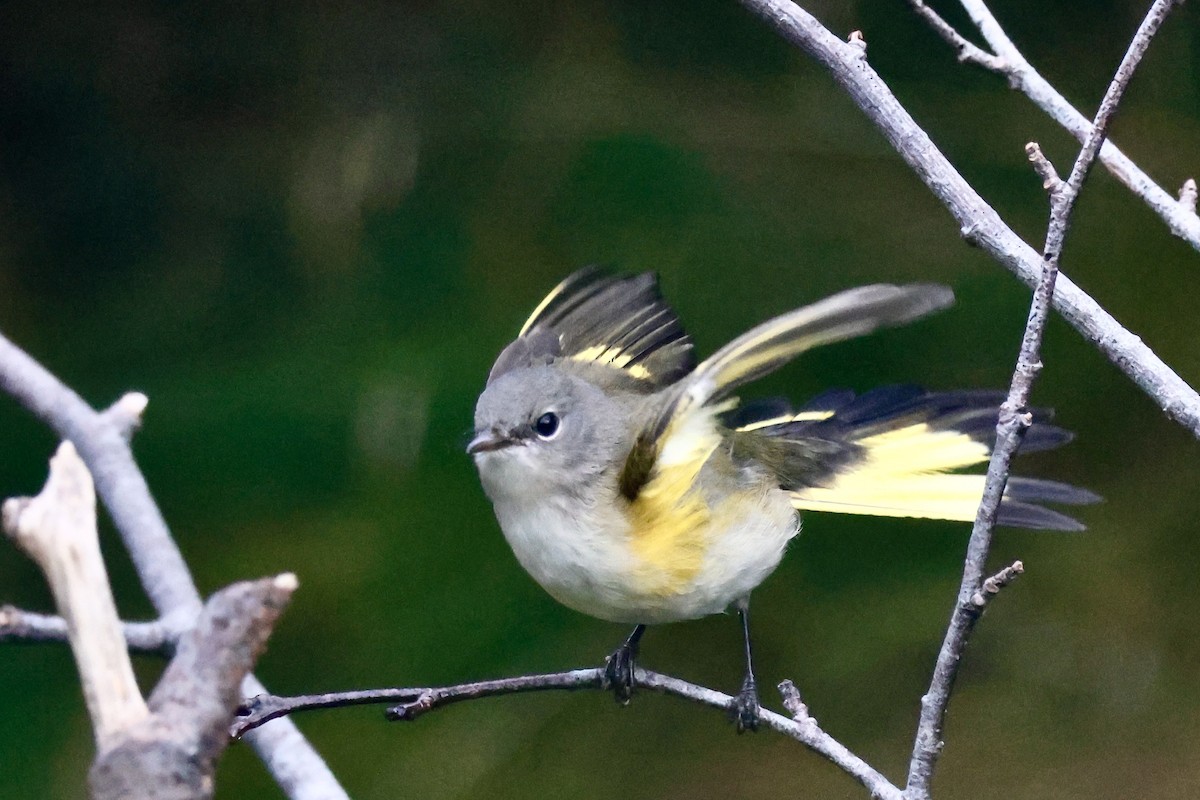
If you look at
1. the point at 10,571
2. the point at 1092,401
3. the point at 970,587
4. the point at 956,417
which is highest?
the point at 1092,401

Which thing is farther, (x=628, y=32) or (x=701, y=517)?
(x=628, y=32)

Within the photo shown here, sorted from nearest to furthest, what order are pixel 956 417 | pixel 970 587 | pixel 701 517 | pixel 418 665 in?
pixel 970 587 → pixel 701 517 → pixel 956 417 → pixel 418 665

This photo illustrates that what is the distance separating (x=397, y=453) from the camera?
1668mm

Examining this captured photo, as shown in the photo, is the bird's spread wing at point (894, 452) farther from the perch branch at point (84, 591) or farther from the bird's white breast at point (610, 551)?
the perch branch at point (84, 591)

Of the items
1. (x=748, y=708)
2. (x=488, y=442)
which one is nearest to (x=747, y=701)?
(x=748, y=708)

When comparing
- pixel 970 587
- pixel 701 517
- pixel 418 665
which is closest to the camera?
pixel 970 587

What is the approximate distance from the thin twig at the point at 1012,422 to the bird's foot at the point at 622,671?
464 mm

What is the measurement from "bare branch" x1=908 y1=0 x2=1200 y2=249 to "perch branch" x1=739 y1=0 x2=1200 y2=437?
126 mm

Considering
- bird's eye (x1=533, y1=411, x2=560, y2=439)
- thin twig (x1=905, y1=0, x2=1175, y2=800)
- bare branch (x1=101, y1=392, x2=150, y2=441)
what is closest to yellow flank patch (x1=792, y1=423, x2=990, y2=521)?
bird's eye (x1=533, y1=411, x2=560, y2=439)

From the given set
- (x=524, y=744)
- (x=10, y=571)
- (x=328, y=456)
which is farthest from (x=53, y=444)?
(x=524, y=744)

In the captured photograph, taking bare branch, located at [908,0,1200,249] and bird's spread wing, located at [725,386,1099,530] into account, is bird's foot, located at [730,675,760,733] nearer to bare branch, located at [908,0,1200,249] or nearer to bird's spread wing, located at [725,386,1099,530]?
bird's spread wing, located at [725,386,1099,530]

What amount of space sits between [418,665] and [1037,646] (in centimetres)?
83

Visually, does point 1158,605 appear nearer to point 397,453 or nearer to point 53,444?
point 397,453

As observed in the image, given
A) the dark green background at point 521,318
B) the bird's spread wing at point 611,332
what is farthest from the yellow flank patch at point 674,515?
the dark green background at point 521,318
